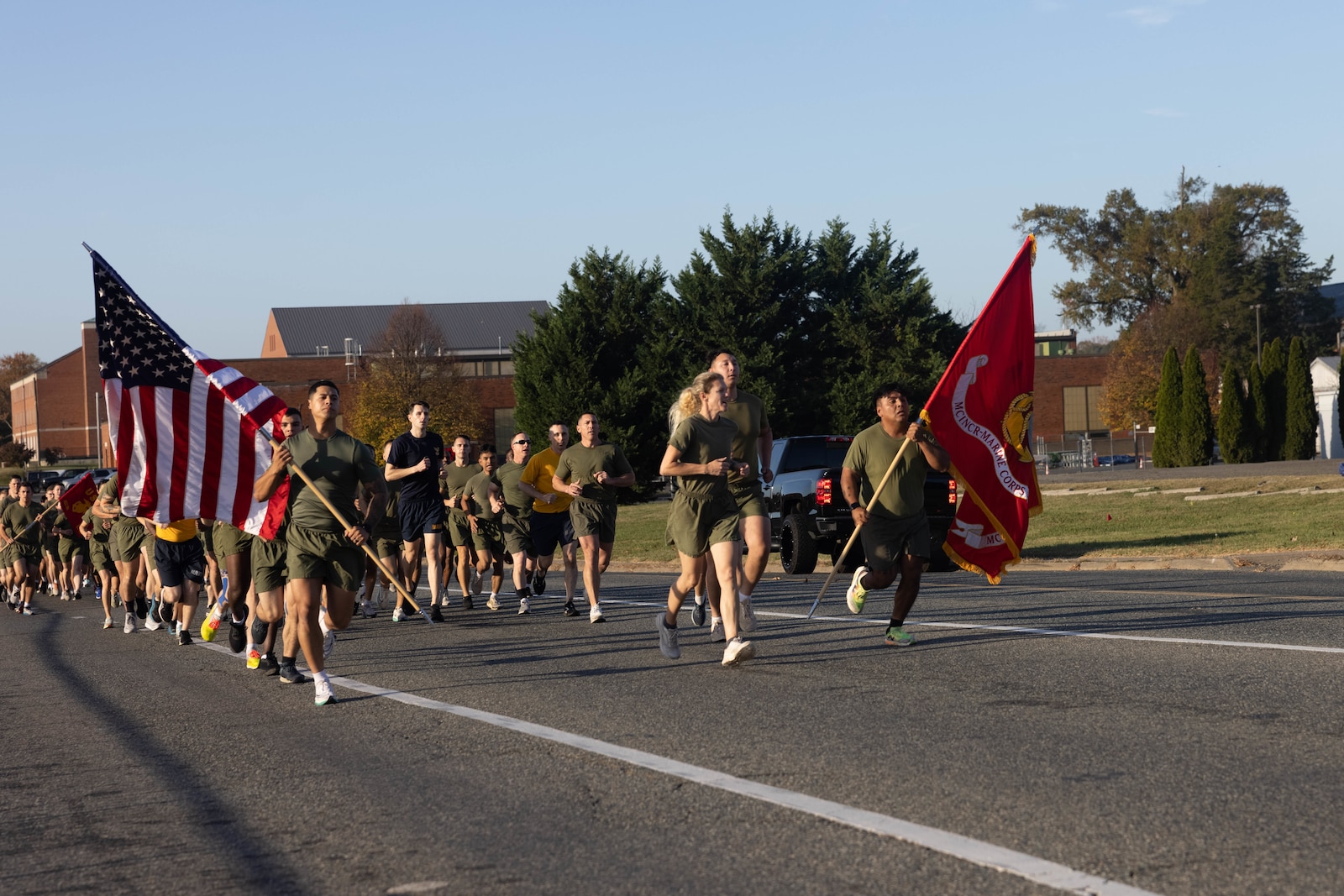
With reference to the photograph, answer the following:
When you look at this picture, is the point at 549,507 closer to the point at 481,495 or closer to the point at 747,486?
the point at 481,495

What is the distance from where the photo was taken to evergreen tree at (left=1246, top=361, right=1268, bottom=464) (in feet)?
186

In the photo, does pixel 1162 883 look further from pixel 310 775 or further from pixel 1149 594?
pixel 1149 594

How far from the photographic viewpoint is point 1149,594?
1359 centimetres

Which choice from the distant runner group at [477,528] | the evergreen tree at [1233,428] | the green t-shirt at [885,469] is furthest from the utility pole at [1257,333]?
the green t-shirt at [885,469]

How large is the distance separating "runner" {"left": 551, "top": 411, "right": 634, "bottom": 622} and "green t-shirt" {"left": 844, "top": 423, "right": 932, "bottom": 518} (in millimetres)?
3155

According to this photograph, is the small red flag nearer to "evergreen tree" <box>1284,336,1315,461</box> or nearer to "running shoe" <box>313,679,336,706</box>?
"running shoe" <box>313,679,336,706</box>

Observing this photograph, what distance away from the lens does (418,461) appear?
14.7 m

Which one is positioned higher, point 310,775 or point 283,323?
point 283,323

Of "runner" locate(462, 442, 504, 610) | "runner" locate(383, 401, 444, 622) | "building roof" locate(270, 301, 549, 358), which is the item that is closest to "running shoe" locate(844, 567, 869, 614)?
"runner" locate(383, 401, 444, 622)

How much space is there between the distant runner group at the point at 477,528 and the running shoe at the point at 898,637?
1 centimetres

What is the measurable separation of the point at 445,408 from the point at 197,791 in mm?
65518

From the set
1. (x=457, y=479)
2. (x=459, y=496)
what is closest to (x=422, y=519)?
(x=459, y=496)

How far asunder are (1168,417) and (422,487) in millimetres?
46109

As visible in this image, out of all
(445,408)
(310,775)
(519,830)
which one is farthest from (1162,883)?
(445,408)
